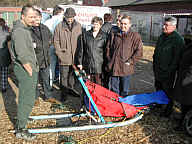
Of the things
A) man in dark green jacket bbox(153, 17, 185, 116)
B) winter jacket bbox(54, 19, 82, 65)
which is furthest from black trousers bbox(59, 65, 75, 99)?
man in dark green jacket bbox(153, 17, 185, 116)

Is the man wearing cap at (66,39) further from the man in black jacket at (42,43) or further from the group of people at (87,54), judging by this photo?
the man in black jacket at (42,43)

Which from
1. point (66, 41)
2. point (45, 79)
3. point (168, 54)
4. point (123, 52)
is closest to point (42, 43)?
point (66, 41)

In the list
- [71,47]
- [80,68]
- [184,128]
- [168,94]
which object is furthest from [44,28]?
[184,128]

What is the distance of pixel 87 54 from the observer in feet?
13.6

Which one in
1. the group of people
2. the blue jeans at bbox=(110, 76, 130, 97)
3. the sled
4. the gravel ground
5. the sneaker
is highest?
the group of people

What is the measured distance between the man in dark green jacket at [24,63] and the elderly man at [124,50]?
5.04 feet

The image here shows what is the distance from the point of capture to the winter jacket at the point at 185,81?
3.18 metres

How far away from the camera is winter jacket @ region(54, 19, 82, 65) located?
4.49m

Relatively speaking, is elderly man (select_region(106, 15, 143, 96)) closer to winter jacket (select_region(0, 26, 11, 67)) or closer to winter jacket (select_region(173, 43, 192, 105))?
winter jacket (select_region(173, 43, 192, 105))

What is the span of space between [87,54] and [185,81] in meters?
1.94

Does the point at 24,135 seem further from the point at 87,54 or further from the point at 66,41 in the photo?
the point at 66,41

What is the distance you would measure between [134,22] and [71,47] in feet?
56.9

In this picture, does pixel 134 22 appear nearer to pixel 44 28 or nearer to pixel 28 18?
pixel 44 28

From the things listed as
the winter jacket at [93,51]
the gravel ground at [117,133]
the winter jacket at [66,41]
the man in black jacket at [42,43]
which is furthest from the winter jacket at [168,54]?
the man in black jacket at [42,43]
